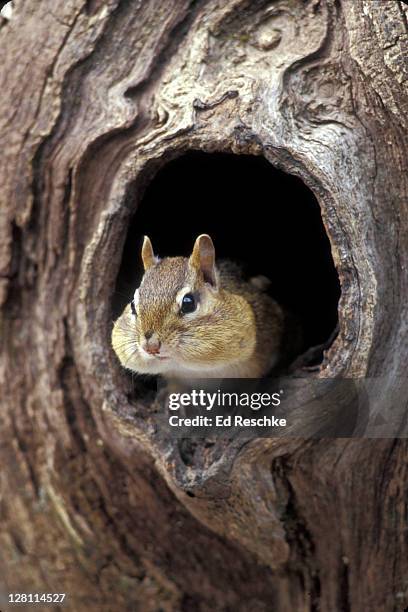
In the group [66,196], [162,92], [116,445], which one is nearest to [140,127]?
[162,92]

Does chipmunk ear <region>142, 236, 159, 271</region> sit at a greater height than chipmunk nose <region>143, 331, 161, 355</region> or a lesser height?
greater

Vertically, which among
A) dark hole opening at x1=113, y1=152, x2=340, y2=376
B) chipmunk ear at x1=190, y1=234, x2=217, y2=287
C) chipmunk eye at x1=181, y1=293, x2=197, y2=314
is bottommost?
chipmunk eye at x1=181, y1=293, x2=197, y2=314

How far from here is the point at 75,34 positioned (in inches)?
126

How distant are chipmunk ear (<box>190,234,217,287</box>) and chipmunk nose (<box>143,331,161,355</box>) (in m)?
0.39

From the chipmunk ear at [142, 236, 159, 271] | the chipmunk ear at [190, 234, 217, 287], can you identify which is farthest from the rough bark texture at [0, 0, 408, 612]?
the chipmunk ear at [190, 234, 217, 287]

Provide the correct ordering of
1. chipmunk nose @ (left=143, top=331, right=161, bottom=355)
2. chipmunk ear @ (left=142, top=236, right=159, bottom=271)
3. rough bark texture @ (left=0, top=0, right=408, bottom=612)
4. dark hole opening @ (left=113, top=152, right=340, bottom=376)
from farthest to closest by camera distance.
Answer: dark hole opening @ (left=113, top=152, right=340, bottom=376) → chipmunk ear @ (left=142, top=236, right=159, bottom=271) → rough bark texture @ (left=0, top=0, right=408, bottom=612) → chipmunk nose @ (left=143, top=331, right=161, bottom=355)

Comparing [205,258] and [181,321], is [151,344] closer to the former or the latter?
[181,321]

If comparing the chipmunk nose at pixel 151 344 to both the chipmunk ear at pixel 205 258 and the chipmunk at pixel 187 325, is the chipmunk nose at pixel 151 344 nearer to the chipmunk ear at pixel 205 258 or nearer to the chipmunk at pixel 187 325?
the chipmunk at pixel 187 325

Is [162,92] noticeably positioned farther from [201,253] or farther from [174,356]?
[174,356]

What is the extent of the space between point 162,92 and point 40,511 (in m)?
1.91

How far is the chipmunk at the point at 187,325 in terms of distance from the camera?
286 cm

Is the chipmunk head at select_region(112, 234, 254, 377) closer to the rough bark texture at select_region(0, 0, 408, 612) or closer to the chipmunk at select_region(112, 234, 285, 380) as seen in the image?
the chipmunk at select_region(112, 234, 285, 380)

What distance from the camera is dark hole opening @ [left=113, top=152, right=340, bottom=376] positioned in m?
3.82

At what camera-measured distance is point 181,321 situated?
291cm
